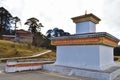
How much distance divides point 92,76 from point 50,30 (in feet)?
251

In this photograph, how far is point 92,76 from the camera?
42.3ft

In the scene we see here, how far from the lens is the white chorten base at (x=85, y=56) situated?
14455mm

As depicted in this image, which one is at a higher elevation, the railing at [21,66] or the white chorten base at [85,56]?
the white chorten base at [85,56]

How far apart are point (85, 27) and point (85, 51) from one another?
11.0 ft

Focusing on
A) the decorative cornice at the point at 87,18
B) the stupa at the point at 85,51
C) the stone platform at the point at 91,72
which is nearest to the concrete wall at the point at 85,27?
the stupa at the point at 85,51

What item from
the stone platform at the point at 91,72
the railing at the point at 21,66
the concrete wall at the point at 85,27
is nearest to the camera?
the stone platform at the point at 91,72

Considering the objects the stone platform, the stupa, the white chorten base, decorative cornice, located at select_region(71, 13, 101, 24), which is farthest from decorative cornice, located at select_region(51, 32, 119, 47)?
decorative cornice, located at select_region(71, 13, 101, 24)

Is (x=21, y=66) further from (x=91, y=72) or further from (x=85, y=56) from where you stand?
(x=91, y=72)

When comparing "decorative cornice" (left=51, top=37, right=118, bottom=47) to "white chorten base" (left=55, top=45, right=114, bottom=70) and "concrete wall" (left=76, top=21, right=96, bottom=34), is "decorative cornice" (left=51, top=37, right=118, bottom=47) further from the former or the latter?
"concrete wall" (left=76, top=21, right=96, bottom=34)

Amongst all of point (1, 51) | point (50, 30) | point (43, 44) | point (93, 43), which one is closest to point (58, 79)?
point (93, 43)

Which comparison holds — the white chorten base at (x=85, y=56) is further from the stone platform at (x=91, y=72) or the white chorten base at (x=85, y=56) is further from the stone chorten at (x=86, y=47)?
the stone platform at (x=91, y=72)

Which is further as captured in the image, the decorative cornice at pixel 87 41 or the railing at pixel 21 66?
the railing at pixel 21 66

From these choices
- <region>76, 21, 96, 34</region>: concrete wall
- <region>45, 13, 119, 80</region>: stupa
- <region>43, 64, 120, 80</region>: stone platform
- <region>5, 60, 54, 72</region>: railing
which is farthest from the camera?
<region>76, 21, 96, 34</region>: concrete wall

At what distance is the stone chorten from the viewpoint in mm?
14391
